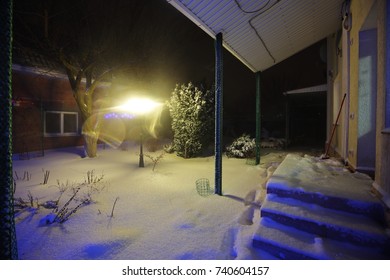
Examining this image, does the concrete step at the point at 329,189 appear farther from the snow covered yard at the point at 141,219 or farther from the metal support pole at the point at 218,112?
the metal support pole at the point at 218,112

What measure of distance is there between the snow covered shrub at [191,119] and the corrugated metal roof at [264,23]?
130 inches

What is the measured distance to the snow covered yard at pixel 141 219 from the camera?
2773mm

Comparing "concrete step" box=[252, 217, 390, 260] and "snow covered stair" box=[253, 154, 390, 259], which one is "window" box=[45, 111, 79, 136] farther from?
"concrete step" box=[252, 217, 390, 260]

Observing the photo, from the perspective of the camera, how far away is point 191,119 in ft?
33.0

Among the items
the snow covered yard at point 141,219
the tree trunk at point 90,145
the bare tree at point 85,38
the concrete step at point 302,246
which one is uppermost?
the bare tree at point 85,38

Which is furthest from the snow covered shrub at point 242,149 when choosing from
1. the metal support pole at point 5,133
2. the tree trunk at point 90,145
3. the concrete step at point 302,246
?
the metal support pole at point 5,133

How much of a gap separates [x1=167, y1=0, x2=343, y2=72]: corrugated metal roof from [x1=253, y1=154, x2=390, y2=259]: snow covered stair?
3.10 meters

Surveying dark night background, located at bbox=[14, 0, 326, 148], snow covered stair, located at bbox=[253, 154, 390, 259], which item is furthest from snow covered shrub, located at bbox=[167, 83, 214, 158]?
snow covered stair, located at bbox=[253, 154, 390, 259]

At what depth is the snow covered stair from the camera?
235cm

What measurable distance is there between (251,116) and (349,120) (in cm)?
1542

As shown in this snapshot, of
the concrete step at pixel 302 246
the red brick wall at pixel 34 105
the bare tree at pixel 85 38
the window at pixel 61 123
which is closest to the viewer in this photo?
the concrete step at pixel 302 246

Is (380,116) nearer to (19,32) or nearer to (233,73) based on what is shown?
(19,32)

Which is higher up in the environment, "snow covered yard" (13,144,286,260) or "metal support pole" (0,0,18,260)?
"metal support pole" (0,0,18,260)

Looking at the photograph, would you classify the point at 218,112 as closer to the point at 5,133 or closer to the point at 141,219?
the point at 141,219
